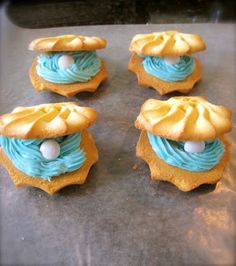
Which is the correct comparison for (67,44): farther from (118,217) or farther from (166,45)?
(118,217)

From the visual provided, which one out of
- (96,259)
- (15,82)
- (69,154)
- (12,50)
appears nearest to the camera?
(96,259)

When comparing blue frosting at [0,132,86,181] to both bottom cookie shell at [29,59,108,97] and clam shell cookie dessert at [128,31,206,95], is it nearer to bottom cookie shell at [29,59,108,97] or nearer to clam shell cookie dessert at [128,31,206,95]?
bottom cookie shell at [29,59,108,97]

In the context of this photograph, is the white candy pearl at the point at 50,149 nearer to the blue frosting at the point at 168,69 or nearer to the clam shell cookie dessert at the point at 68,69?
the clam shell cookie dessert at the point at 68,69

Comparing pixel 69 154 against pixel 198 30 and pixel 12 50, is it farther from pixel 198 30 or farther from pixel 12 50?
pixel 198 30

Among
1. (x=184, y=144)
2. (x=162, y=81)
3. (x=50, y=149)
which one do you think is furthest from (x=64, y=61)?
(x=184, y=144)

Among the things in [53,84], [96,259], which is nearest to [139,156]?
[96,259]

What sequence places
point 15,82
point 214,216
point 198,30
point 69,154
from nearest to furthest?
point 214,216 → point 69,154 → point 15,82 → point 198,30

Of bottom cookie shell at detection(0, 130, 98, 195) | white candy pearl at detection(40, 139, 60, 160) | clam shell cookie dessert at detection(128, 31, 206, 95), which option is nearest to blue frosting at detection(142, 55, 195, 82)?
clam shell cookie dessert at detection(128, 31, 206, 95)
